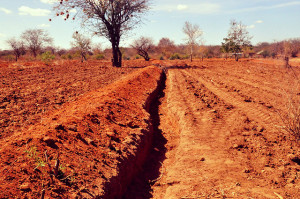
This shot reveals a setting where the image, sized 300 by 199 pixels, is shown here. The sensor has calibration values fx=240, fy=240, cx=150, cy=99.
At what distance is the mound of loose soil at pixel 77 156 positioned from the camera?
111 inches

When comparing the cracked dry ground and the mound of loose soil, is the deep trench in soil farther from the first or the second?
the mound of loose soil

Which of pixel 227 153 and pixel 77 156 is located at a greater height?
pixel 77 156

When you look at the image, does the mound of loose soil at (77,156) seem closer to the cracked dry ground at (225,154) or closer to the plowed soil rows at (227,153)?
the cracked dry ground at (225,154)

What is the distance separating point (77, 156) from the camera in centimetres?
362

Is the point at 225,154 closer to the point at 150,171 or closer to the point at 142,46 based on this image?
the point at 150,171

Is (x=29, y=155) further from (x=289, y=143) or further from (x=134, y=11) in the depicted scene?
(x=134, y=11)

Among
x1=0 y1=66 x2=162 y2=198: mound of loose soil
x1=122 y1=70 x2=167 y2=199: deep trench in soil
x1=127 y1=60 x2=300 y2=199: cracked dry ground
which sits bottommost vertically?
x1=122 y1=70 x2=167 y2=199: deep trench in soil

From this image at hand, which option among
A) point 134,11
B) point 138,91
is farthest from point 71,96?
point 134,11

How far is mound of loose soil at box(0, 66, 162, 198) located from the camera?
9.25 ft

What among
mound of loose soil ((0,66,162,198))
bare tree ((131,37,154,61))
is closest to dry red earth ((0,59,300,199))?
mound of loose soil ((0,66,162,198))

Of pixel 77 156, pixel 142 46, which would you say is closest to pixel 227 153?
pixel 77 156

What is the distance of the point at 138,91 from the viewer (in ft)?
30.9

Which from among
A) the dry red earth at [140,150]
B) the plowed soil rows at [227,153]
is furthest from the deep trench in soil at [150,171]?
the plowed soil rows at [227,153]

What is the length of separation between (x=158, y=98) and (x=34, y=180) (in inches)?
311
